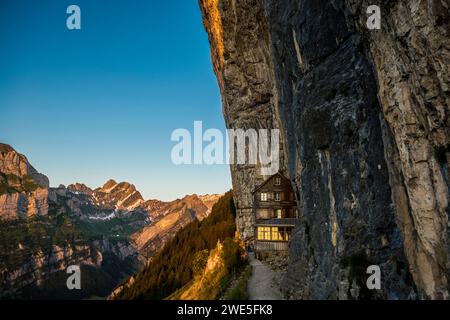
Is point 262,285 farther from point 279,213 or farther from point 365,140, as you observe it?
point 365,140

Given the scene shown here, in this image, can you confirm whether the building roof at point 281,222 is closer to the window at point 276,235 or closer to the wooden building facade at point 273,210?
the wooden building facade at point 273,210

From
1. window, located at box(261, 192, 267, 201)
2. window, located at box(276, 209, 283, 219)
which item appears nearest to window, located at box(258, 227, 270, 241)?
window, located at box(276, 209, 283, 219)

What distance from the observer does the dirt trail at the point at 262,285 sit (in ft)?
96.2

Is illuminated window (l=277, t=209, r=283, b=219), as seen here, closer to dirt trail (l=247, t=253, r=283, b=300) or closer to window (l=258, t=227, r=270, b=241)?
window (l=258, t=227, r=270, b=241)

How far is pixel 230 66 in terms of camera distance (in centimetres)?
5216

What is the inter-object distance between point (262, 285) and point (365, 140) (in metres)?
17.6

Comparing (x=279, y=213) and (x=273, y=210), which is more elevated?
(x=273, y=210)

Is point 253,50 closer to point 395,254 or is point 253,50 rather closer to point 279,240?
point 279,240

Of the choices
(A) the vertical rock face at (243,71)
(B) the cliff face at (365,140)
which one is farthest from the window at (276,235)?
(A) the vertical rock face at (243,71)

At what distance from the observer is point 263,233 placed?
41.6m

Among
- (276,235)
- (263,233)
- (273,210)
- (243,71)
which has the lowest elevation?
(276,235)

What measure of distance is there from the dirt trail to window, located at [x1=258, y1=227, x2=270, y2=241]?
314 centimetres

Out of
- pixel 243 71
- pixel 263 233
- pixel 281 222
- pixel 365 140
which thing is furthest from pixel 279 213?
pixel 365 140
